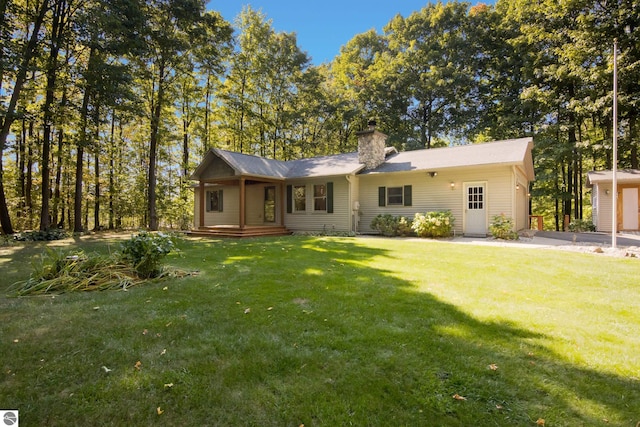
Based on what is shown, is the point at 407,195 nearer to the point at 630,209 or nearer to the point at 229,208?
the point at 229,208

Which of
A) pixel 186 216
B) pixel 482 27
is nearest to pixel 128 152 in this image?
pixel 186 216

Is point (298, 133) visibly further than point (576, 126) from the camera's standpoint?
Yes

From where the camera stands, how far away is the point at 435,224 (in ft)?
37.0

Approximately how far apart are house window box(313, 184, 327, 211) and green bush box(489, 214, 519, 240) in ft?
21.3

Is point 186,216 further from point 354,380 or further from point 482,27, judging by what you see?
point 482,27

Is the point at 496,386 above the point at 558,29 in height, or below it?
below

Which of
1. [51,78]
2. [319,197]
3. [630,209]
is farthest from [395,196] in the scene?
[51,78]

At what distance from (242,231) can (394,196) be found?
6.36 m

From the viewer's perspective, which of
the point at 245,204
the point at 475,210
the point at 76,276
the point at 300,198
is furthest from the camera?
the point at 245,204

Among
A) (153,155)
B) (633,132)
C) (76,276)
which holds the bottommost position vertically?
(76,276)

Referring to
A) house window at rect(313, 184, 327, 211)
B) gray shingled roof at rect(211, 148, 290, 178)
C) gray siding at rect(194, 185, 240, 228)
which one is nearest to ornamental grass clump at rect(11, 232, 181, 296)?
gray shingled roof at rect(211, 148, 290, 178)

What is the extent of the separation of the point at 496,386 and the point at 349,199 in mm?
11319

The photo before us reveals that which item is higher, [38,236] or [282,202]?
[282,202]

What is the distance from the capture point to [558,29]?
17516mm
